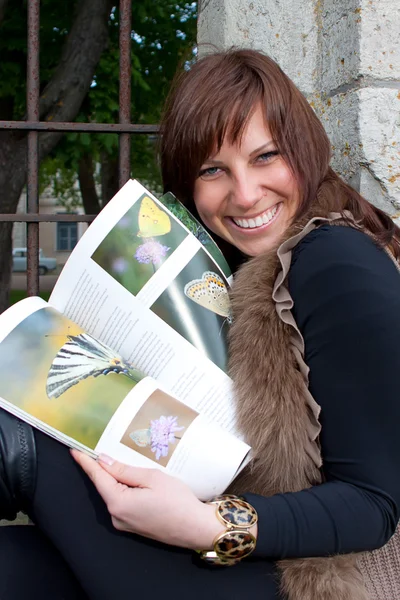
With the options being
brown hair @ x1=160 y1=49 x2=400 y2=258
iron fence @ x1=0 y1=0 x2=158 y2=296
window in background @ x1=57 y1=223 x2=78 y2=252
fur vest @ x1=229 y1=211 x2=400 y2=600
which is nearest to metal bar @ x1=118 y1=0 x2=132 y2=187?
iron fence @ x1=0 y1=0 x2=158 y2=296

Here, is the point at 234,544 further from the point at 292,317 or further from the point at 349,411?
the point at 292,317

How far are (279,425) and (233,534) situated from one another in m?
0.19

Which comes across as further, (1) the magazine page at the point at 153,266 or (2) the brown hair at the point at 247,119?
(2) the brown hair at the point at 247,119

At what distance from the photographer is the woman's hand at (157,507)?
3.31 feet


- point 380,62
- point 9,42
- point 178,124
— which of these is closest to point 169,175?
point 178,124

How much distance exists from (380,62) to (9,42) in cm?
367

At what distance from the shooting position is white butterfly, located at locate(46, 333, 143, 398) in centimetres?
109

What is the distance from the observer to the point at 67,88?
4.43m

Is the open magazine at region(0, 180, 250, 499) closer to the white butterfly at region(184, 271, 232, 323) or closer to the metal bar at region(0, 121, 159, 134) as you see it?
the white butterfly at region(184, 271, 232, 323)

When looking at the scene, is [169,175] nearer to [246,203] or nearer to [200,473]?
[246,203]

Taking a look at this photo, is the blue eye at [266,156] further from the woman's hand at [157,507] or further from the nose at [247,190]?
the woman's hand at [157,507]

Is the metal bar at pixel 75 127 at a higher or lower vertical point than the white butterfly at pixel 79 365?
higher

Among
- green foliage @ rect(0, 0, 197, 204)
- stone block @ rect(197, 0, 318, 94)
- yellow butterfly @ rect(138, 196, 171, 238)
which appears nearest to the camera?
yellow butterfly @ rect(138, 196, 171, 238)

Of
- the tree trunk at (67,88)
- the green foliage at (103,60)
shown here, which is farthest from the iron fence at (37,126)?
the green foliage at (103,60)
